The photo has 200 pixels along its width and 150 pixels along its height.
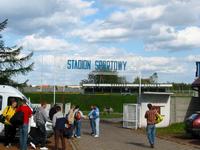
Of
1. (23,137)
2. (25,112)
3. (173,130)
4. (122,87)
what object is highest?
(122,87)

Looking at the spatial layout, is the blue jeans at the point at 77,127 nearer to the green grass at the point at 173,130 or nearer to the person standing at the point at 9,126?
the green grass at the point at 173,130

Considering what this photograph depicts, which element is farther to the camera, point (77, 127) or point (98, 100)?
point (98, 100)

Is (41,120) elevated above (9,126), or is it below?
above

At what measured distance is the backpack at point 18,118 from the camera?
17219 millimetres

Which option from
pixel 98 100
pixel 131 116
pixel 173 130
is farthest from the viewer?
pixel 98 100

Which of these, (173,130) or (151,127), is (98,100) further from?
(151,127)

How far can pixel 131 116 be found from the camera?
113 feet

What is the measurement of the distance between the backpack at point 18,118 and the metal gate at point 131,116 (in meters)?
17.1

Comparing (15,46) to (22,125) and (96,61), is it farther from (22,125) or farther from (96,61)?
Answer: (22,125)

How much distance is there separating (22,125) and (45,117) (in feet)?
8.56

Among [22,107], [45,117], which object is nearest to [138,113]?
[45,117]

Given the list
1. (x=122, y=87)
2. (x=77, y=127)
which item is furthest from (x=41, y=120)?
(x=122, y=87)

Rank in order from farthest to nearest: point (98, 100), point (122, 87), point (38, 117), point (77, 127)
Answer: point (122, 87), point (98, 100), point (77, 127), point (38, 117)

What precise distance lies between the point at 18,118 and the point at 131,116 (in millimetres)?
17951
